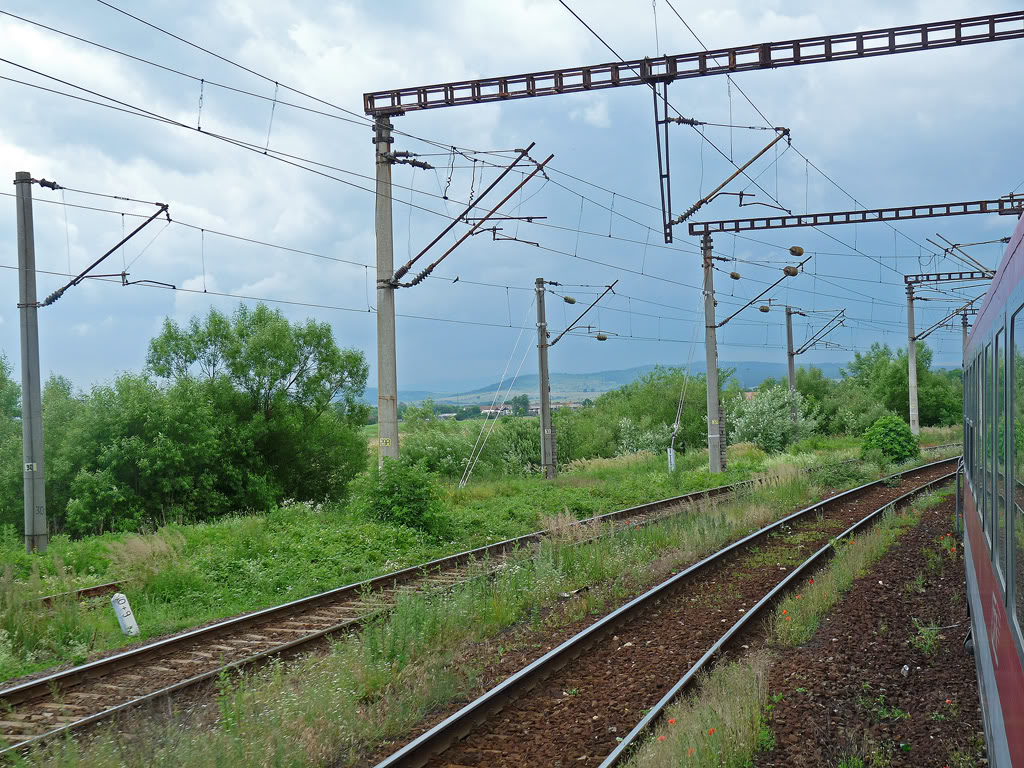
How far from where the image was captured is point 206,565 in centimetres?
1382

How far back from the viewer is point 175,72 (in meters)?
13.2

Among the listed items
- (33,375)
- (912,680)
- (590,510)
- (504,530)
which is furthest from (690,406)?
(912,680)

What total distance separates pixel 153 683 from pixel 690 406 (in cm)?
4625

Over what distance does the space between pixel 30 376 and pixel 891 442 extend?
98.2ft

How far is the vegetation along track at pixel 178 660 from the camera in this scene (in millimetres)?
7617

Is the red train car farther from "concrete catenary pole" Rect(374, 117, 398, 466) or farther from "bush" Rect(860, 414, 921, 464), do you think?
"bush" Rect(860, 414, 921, 464)

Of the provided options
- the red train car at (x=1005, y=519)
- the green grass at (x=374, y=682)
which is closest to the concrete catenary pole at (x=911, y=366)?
the green grass at (x=374, y=682)

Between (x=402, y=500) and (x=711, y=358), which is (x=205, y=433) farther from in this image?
(x=711, y=358)

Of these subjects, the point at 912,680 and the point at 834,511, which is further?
the point at 834,511

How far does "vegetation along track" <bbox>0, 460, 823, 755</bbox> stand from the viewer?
25.0 ft

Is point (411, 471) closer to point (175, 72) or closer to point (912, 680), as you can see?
point (175, 72)

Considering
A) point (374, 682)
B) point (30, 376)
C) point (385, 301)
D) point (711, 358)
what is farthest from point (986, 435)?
point (711, 358)

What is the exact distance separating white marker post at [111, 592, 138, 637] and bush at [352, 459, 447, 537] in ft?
23.6

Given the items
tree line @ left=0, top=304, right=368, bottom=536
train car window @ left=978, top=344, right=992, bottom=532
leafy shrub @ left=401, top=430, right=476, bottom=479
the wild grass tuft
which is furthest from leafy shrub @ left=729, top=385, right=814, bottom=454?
train car window @ left=978, top=344, right=992, bottom=532
